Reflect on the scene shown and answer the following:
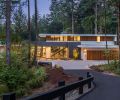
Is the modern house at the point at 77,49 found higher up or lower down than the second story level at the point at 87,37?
lower down

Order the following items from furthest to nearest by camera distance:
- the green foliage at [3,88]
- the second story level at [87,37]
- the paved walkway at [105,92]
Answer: the second story level at [87,37], the green foliage at [3,88], the paved walkway at [105,92]

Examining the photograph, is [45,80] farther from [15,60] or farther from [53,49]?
[53,49]

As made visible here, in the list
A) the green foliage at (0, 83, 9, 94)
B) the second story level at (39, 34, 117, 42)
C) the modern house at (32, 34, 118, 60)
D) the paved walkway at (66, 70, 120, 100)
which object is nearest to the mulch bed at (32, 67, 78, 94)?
the green foliage at (0, 83, 9, 94)

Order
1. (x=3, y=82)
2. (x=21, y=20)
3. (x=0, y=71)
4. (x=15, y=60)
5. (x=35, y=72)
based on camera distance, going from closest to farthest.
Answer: (x=3, y=82) < (x=0, y=71) < (x=35, y=72) < (x=15, y=60) < (x=21, y=20)

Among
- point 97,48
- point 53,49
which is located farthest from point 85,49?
point 53,49

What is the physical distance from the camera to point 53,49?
8144 centimetres

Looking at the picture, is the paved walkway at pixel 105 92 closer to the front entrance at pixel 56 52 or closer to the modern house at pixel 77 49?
the modern house at pixel 77 49

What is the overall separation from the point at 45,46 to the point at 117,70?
1601 inches

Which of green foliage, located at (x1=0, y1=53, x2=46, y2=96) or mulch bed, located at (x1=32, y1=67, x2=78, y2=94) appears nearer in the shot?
green foliage, located at (x1=0, y1=53, x2=46, y2=96)

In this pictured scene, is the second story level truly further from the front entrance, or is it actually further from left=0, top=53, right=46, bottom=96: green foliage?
left=0, top=53, right=46, bottom=96: green foliage

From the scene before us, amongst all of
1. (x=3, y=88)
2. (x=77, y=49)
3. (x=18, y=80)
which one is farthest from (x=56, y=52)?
(x=3, y=88)

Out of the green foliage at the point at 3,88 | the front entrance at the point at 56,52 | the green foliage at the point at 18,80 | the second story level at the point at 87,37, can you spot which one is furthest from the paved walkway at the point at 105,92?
the second story level at the point at 87,37

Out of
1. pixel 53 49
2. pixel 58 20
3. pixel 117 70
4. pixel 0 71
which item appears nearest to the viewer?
pixel 0 71

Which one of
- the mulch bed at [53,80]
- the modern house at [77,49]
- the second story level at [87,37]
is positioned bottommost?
the mulch bed at [53,80]
